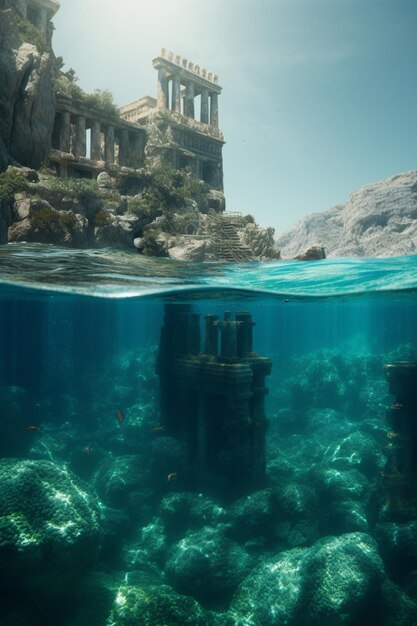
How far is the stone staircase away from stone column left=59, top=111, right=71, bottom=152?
1125 cm

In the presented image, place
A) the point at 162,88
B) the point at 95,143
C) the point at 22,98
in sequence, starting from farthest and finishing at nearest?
the point at 162,88 < the point at 95,143 < the point at 22,98

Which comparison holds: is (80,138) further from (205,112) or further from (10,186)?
(205,112)

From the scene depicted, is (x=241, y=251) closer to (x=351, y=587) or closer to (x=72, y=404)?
(x=72, y=404)

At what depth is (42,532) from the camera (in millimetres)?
9211

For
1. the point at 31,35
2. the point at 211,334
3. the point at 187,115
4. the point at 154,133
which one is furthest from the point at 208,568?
the point at 187,115

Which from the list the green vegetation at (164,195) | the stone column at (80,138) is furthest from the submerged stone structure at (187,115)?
the stone column at (80,138)

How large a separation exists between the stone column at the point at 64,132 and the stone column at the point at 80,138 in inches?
34.2

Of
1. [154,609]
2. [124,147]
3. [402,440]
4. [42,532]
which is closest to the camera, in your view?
[154,609]

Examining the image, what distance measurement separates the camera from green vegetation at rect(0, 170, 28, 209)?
46.4 ft

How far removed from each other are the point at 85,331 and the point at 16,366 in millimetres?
70564

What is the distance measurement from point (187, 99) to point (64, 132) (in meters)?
19.7

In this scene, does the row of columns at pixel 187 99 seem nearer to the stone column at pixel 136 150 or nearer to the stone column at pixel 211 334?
the stone column at pixel 136 150

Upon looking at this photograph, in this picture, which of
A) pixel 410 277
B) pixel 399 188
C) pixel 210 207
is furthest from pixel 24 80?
pixel 399 188

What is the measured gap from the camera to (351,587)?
906 centimetres
